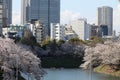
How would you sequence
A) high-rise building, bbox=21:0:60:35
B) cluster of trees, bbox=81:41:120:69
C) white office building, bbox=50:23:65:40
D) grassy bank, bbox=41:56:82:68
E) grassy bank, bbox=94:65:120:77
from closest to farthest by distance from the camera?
grassy bank, bbox=94:65:120:77, cluster of trees, bbox=81:41:120:69, grassy bank, bbox=41:56:82:68, white office building, bbox=50:23:65:40, high-rise building, bbox=21:0:60:35

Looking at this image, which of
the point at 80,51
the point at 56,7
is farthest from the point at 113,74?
the point at 56,7

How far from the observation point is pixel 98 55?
57938mm

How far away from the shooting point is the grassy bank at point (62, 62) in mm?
71562

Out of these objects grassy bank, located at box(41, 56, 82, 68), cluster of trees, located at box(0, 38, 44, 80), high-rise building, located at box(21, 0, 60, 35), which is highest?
high-rise building, located at box(21, 0, 60, 35)

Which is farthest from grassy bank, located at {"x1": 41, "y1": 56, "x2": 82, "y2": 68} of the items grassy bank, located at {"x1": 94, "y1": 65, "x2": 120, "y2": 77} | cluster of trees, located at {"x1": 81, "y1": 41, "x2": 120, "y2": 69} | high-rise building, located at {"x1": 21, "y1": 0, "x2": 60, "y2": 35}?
high-rise building, located at {"x1": 21, "y1": 0, "x2": 60, "y2": 35}

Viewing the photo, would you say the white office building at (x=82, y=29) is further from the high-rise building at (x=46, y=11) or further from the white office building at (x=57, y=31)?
the white office building at (x=57, y=31)

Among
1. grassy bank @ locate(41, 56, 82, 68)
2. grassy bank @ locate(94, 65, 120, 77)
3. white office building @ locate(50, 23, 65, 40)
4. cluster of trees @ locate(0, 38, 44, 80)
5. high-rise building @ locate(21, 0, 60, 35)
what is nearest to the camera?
cluster of trees @ locate(0, 38, 44, 80)

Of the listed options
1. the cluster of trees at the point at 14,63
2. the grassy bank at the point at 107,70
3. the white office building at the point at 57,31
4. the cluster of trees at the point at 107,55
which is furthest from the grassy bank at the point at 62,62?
the white office building at the point at 57,31

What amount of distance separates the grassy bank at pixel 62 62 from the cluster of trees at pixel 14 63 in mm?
38394

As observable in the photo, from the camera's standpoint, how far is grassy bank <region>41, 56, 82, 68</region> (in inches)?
2817

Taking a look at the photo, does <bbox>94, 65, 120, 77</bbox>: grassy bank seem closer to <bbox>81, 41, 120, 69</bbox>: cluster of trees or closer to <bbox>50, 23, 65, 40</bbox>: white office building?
<bbox>81, 41, 120, 69</bbox>: cluster of trees

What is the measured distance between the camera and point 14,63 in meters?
30.4

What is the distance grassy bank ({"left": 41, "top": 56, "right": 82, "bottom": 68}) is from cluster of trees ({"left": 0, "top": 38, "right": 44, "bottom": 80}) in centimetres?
3839

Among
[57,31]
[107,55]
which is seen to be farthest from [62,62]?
[57,31]
